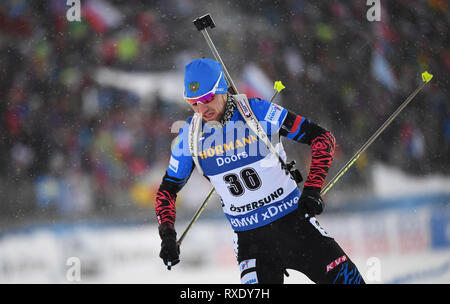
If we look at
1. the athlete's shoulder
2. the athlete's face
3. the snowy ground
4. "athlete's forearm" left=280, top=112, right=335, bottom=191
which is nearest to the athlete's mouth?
the athlete's face

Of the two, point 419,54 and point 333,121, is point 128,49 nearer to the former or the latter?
point 333,121

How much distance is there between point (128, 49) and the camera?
5.50 meters

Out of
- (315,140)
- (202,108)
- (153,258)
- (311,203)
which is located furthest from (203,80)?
(153,258)

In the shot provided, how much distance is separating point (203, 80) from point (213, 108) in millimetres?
119

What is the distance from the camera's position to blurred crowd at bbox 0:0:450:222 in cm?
519

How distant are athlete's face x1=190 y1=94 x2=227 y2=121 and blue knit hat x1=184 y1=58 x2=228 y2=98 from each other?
0.11 feet

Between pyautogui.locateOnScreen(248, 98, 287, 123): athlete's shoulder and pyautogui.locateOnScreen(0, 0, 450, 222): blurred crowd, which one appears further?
pyautogui.locateOnScreen(0, 0, 450, 222): blurred crowd

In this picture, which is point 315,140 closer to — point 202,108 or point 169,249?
point 202,108

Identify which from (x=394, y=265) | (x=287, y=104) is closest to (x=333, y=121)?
(x=287, y=104)

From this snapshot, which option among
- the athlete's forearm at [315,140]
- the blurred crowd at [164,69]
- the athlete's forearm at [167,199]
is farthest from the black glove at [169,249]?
the blurred crowd at [164,69]

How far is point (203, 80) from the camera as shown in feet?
6.67

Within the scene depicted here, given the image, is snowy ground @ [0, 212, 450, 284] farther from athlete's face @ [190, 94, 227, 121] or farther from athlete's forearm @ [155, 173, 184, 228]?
athlete's face @ [190, 94, 227, 121]

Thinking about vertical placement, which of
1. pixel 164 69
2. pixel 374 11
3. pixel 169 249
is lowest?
pixel 169 249
